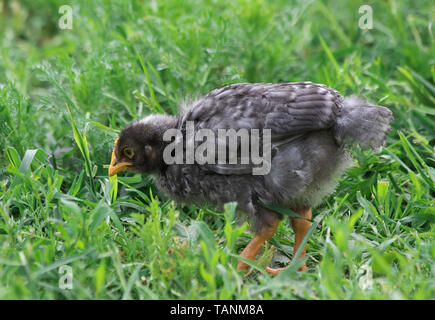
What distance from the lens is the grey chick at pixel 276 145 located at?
3.45 m

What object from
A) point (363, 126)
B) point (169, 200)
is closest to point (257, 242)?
point (169, 200)

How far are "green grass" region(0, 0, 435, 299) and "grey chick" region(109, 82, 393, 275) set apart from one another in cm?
24

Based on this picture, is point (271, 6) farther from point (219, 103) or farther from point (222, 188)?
point (222, 188)

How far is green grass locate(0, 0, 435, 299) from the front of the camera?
307cm

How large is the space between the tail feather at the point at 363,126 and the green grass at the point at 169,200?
1.77 ft

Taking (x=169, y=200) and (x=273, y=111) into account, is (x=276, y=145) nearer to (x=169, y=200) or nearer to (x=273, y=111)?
(x=273, y=111)

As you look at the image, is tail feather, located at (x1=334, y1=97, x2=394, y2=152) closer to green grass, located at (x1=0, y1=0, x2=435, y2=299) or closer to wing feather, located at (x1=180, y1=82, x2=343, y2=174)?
wing feather, located at (x1=180, y1=82, x2=343, y2=174)

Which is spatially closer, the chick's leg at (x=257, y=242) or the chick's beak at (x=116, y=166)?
the chick's leg at (x=257, y=242)

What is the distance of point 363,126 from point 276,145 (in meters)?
0.56

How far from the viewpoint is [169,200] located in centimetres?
404

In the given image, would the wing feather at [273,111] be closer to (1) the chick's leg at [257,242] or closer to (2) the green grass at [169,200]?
(1) the chick's leg at [257,242]

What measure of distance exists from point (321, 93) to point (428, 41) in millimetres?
3365

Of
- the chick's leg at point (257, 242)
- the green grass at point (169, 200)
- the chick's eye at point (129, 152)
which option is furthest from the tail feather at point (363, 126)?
the chick's eye at point (129, 152)
